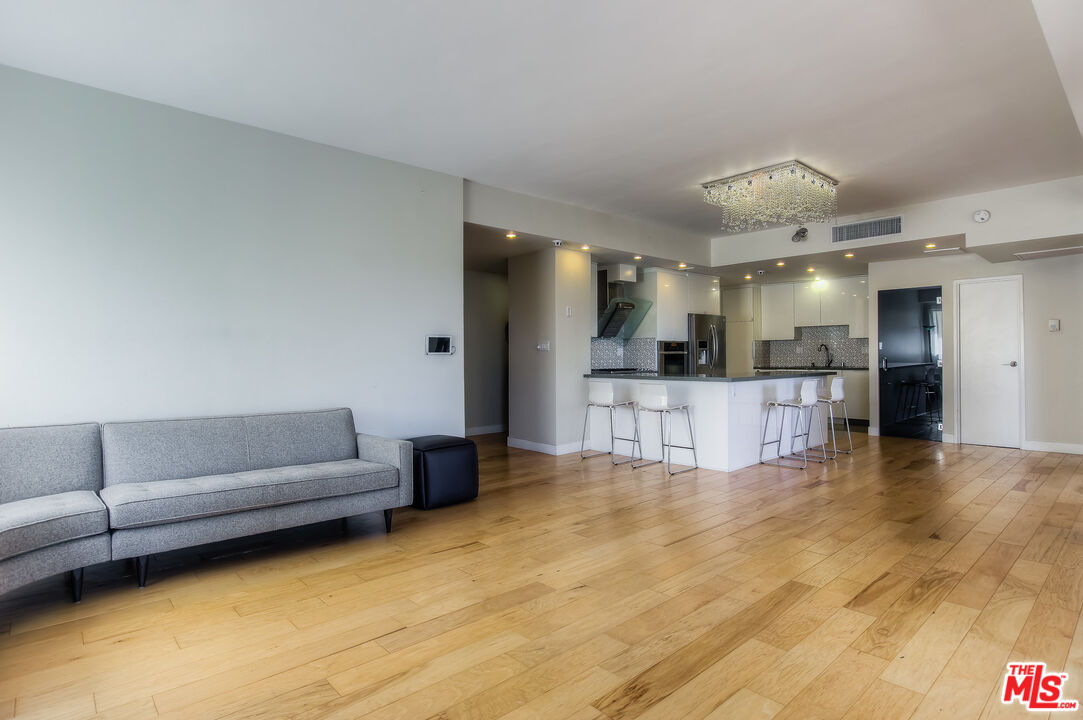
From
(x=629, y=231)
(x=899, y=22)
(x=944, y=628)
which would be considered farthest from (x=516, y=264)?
(x=944, y=628)

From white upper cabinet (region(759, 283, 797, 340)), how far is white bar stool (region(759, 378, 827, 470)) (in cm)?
299

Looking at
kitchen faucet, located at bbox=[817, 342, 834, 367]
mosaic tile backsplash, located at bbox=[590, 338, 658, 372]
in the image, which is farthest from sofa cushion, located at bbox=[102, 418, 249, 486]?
kitchen faucet, located at bbox=[817, 342, 834, 367]

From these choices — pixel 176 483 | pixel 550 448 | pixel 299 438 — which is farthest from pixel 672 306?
pixel 176 483

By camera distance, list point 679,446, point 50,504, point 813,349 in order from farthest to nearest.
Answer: point 813,349, point 679,446, point 50,504

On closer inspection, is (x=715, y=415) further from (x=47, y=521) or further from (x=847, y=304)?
(x=47, y=521)

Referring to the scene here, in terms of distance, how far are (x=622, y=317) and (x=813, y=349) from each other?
165 inches

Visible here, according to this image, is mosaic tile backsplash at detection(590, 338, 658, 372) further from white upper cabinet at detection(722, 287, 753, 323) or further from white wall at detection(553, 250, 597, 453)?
white upper cabinet at detection(722, 287, 753, 323)

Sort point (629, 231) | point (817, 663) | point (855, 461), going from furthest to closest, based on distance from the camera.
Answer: point (629, 231), point (855, 461), point (817, 663)

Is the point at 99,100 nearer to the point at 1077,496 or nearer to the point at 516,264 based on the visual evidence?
the point at 516,264

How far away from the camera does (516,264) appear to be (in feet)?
23.2

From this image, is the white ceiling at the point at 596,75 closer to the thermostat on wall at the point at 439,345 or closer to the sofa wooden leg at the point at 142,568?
the thermostat on wall at the point at 439,345

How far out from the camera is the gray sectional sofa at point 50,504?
7.96 feet

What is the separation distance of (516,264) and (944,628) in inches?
220

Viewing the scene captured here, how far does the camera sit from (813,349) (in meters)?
9.65
